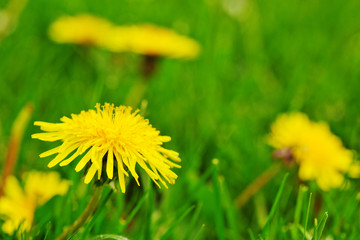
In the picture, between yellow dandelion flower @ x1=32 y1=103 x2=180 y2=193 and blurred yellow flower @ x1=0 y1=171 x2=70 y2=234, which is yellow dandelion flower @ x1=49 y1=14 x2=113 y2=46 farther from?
yellow dandelion flower @ x1=32 y1=103 x2=180 y2=193

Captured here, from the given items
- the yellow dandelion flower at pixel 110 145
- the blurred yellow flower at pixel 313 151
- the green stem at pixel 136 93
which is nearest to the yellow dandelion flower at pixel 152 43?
the green stem at pixel 136 93

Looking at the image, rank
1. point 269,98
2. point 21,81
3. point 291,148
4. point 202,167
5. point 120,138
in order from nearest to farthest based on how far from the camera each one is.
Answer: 1. point 120,138
2. point 291,148
3. point 202,167
4. point 21,81
5. point 269,98

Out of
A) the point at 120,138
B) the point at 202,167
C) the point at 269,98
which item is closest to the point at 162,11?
the point at 269,98

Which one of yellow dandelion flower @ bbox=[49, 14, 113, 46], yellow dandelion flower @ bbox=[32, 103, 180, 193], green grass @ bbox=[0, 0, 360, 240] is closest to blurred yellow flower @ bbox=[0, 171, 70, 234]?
green grass @ bbox=[0, 0, 360, 240]

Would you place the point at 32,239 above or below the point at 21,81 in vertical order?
below

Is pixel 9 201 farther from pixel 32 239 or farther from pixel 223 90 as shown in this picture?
pixel 223 90

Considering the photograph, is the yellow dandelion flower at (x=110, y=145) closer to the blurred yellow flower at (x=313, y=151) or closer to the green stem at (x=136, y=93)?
the blurred yellow flower at (x=313, y=151)
